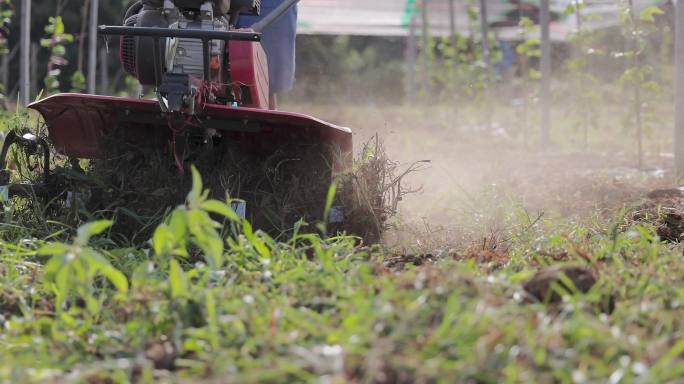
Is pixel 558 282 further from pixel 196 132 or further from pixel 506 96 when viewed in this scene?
pixel 506 96

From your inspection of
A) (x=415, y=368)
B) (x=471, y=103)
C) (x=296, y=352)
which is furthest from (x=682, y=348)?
(x=471, y=103)

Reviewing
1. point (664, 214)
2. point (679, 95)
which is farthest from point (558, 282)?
point (679, 95)

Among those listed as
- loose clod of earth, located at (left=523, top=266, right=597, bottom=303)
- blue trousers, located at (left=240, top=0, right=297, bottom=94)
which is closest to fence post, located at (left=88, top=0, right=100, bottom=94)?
blue trousers, located at (left=240, top=0, right=297, bottom=94)

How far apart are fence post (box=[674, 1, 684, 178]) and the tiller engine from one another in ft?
7.76

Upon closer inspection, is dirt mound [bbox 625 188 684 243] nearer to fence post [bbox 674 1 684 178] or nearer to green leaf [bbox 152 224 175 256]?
fence post [bbox 674 1 684 178]

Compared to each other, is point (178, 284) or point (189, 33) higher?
point (189, 33)

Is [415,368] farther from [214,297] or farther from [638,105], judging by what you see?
[638,105]

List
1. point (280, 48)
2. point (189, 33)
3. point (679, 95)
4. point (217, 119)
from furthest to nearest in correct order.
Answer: point (679, 95)
point (280, 48)
point (217, 119)
point (189, 33)

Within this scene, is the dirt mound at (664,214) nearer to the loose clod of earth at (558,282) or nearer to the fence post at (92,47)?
the loose clod of earth at (558,282)

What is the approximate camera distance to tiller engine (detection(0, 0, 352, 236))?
3.02 m

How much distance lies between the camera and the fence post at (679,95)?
4895 mm

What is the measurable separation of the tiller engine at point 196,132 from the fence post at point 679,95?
7.76ft

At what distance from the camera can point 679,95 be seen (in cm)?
498

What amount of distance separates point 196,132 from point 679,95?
2.85 meters
